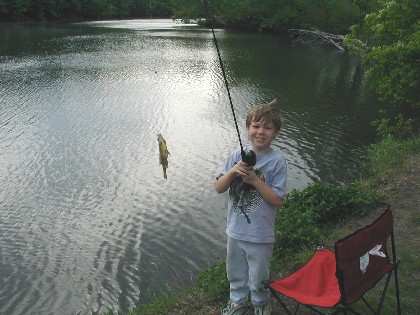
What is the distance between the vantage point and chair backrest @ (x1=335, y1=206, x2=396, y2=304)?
2.72m

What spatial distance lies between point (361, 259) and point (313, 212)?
377cm

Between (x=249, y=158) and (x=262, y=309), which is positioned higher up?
(x=249, y=158)

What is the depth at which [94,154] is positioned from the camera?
39.7 ft

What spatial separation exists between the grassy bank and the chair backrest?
983 mm

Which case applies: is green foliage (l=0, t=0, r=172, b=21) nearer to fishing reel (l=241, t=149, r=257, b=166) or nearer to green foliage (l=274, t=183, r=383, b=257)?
green foliage (l=274, t=183, r=383, b=257)

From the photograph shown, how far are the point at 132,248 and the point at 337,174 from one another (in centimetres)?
560

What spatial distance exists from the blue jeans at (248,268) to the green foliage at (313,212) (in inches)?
84.7

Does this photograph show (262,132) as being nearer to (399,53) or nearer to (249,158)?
(249,158)

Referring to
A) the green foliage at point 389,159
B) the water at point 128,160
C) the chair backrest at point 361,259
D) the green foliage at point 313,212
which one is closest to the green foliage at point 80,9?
the water at point 128,160

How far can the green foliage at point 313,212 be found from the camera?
5.77m

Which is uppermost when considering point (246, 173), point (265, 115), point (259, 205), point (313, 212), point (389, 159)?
point (265, 115)

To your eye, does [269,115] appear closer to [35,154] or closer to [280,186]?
[280,186]

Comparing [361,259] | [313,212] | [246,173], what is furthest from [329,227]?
[246,173]

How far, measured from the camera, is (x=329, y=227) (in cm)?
645
